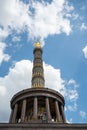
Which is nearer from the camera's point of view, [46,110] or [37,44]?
[46,110]

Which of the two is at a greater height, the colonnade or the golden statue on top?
the golden statue on top

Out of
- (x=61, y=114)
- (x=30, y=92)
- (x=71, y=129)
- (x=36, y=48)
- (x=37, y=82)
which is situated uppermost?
(x=36, y=48)

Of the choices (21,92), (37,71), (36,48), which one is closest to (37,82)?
(37,71)

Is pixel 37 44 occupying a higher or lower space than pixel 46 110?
higher

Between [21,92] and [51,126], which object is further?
[21,92]

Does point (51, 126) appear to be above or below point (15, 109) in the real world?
below

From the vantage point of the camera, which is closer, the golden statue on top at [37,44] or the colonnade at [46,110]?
the colonnade at [46,110]

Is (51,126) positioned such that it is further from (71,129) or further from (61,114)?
(61,114)

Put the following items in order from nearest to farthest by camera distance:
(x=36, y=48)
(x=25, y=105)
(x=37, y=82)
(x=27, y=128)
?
(x=27, y=128) → (x=25, y=105) → (x=37, y=82) → (x=36, y=48)

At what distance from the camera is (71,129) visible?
36312mm

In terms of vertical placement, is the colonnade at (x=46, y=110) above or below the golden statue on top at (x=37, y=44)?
below

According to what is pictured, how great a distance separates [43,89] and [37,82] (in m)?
7.38

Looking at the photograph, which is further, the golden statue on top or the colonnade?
the golden statue on top

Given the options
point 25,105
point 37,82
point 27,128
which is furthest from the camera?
point 37,82
